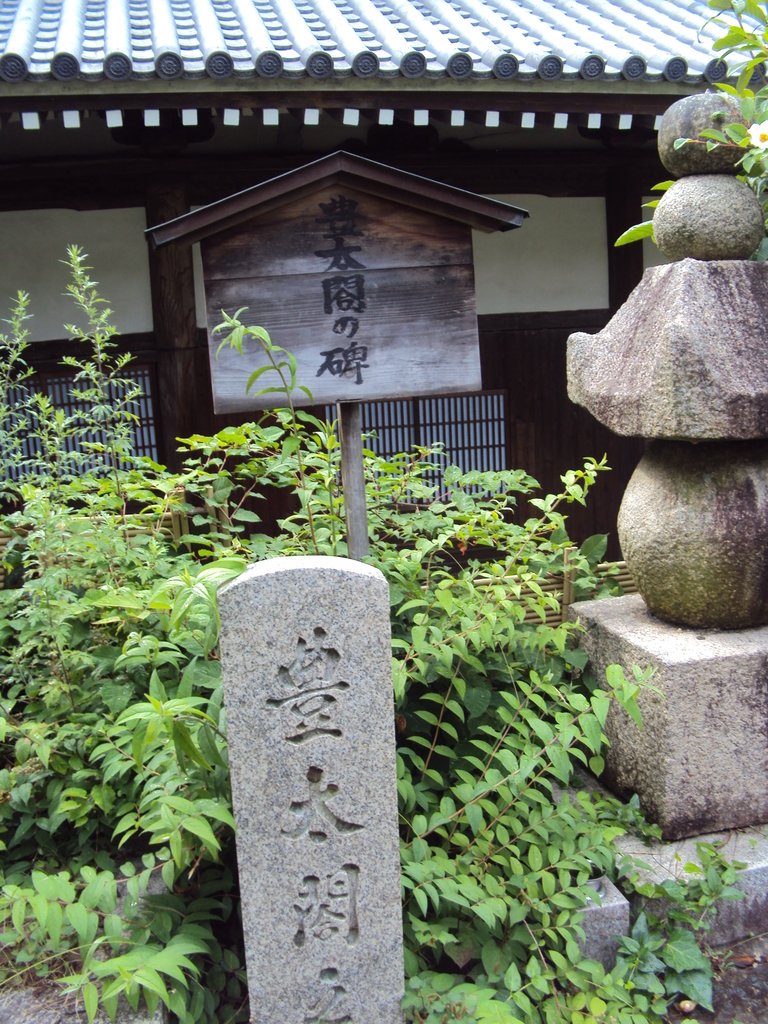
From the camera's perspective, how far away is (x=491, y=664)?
3561mm

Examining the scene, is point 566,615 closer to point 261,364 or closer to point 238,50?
point 261,364

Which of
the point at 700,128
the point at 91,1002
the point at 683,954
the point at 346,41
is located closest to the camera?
the point at 91,1002

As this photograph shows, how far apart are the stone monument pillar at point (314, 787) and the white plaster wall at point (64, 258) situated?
414 centimetres

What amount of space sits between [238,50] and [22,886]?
4.20 metres

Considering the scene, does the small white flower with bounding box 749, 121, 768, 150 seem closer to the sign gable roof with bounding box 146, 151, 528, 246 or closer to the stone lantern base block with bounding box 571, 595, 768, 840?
the sign gable roof with bounding box 146, 151, 528, 246

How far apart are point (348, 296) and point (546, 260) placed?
147 inches

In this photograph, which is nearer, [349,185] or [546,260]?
[349,185]

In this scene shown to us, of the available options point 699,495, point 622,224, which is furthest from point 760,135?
point 622,224

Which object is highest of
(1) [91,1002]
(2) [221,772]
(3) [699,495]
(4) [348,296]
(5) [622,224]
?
(5) [622,224]

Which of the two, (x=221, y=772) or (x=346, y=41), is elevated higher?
(x=346, y=41)

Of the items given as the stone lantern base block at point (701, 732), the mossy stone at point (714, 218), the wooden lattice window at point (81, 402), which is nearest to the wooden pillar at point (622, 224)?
the mossy stone at point (714, 218)

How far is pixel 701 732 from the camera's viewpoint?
10.8ft

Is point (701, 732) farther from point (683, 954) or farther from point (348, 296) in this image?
point (348, 296)

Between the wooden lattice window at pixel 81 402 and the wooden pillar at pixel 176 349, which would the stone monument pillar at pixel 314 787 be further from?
the wooden lattice window at pixel 81 402
